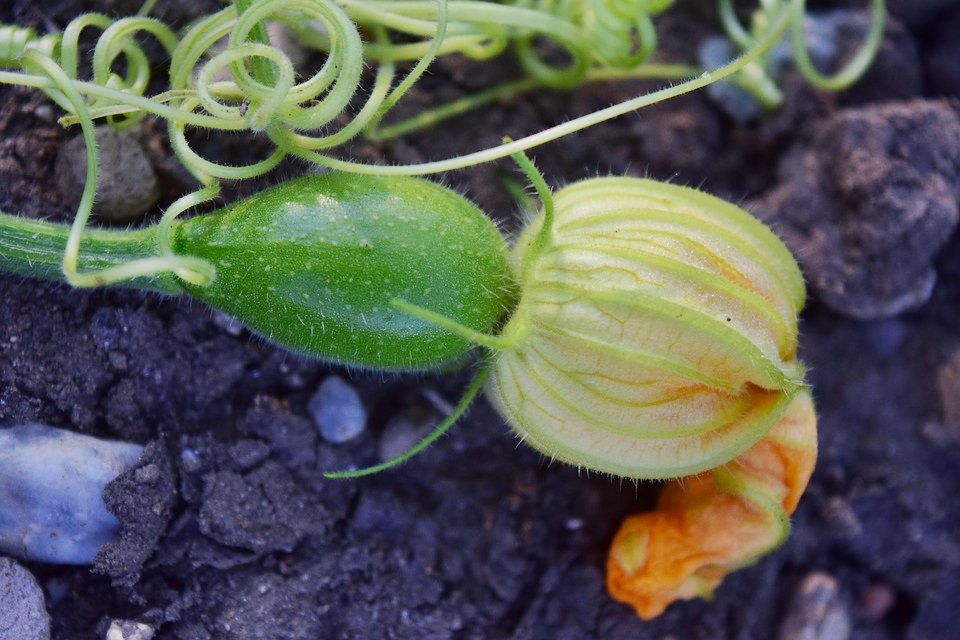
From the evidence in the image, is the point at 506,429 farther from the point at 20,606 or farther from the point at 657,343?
the point at 20,606

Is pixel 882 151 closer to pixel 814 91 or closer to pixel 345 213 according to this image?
pixel 814 91

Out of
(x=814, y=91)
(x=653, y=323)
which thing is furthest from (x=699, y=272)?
(x=814, y=91)

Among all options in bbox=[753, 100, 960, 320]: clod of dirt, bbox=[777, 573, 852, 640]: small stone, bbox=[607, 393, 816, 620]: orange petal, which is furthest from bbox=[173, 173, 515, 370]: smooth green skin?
bbox=[777, 573, 852, 640]: small stone

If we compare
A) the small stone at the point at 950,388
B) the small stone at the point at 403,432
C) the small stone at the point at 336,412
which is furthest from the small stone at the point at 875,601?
the small stone at the point at 336,412

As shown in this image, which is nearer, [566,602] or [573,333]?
[573,333]

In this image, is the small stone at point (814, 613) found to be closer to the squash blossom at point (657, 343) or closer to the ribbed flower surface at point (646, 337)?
the squash blossom at point (657, 343)

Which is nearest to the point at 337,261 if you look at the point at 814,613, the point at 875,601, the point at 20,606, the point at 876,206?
the point at 20,606

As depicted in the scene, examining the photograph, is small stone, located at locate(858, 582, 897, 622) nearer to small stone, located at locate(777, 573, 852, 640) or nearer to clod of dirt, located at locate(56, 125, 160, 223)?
small stone, located at locate(777, 573, 852, 640)
